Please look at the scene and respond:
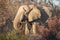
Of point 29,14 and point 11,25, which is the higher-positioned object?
point 29,14

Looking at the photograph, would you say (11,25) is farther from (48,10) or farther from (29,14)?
(48,10)

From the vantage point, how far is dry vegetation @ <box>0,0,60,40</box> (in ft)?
10.9

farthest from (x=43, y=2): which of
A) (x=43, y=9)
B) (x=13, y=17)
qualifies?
(x=13, y=17)

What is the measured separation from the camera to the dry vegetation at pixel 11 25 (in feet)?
10.9

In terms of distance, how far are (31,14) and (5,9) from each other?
32cm

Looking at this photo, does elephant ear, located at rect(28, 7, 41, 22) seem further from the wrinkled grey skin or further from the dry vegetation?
the dry vegetation

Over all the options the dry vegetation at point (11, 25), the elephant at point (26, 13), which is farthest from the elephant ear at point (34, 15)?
the dry vegetation at point (11, 25)

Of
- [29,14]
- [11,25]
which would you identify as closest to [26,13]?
[29,14]

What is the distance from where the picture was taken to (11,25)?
3328 mm

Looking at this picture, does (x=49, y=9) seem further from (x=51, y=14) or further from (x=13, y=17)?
(x=13, y=17)

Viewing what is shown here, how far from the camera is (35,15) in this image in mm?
3361

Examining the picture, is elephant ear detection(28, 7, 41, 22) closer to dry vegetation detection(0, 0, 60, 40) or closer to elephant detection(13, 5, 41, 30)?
elephant detection(13, 5, 41, 30)

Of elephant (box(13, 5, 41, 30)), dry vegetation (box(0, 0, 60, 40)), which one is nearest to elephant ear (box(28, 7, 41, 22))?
elephant (box(13, 5, 41, 30))

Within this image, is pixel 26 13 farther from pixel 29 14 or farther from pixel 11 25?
pixel 11 25
